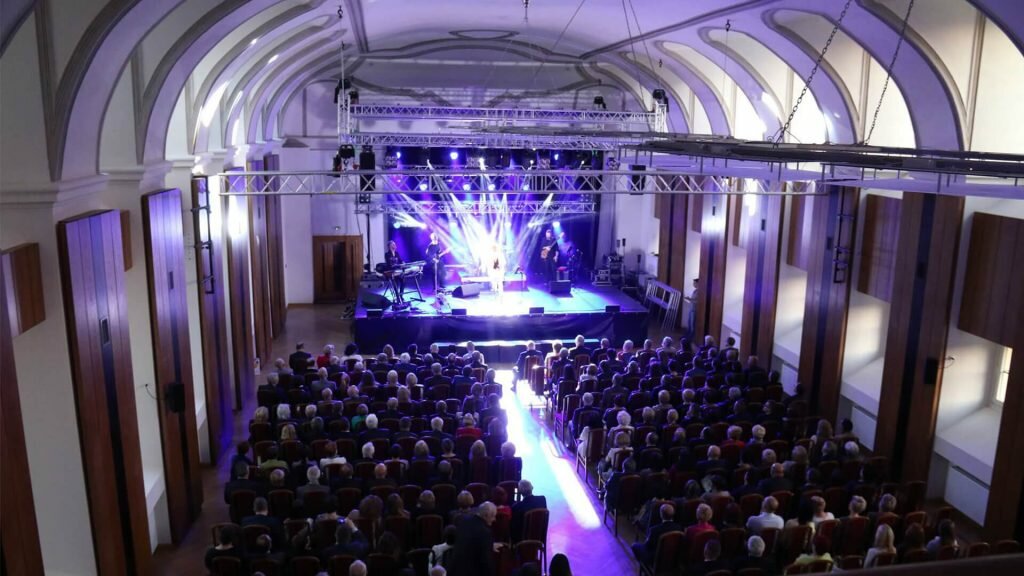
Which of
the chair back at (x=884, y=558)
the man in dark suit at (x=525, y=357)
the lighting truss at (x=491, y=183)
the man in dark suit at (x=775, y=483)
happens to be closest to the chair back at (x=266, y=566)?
the man in dark suit at (x=775, y=483)

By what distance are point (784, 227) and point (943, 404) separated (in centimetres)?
495

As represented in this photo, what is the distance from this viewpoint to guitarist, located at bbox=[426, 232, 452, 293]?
20359 millimetres

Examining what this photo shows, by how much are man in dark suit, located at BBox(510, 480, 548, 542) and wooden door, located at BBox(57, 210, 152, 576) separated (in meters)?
3.80

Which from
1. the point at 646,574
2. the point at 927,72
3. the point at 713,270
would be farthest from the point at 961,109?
the point at 713,270

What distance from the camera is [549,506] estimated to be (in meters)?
10.2

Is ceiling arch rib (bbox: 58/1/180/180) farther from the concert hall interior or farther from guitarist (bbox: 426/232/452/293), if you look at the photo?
guitarist (bbox: 426/232/452/293)

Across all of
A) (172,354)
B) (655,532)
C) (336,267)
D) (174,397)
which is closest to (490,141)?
(336,267)

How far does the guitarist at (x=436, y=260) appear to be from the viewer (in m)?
20.4

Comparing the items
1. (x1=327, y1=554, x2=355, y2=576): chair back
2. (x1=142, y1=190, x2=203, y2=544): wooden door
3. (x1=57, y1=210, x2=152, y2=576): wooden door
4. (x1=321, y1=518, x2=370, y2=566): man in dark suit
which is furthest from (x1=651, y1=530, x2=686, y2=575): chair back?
(x1=142, y1=190, x2=203, y2=544): wooden door

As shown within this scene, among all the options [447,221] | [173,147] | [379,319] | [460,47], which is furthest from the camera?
[447,221]

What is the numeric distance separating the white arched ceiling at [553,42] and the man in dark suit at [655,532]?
18.7ft

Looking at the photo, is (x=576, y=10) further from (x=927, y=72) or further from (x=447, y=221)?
(x=447, y=221)

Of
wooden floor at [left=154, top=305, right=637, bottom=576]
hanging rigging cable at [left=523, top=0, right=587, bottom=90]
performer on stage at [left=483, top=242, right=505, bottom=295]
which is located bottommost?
wooden floor at [left=154, top=305, right=637, bottom=576]

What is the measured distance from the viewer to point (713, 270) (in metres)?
17.7
